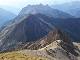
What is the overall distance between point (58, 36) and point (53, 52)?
56.2 metres

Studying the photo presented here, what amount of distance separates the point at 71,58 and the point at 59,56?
1064cm

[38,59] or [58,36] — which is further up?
[38,59]

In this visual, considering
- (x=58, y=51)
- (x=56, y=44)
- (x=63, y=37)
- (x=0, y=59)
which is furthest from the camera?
(x=63, y=37)

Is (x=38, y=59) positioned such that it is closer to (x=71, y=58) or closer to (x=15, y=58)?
(x=15, y=58)

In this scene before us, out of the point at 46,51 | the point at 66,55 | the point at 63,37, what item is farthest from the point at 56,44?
the point at 63,37

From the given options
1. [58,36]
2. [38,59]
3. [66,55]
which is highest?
[38,59]

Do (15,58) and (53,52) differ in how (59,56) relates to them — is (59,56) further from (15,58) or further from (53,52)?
(15,58)

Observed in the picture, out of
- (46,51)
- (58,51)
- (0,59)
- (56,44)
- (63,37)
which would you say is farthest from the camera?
(63,37)

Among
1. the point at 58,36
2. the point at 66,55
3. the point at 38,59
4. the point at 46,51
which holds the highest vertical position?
the point at 38,59

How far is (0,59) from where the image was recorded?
201 feet

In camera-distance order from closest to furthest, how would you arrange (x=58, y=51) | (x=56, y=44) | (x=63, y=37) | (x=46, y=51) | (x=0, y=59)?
(x=0, y=59) < (x=46, y=51) < (x=58, y=51) < (x=56, y=44) < (x=63, y=37)

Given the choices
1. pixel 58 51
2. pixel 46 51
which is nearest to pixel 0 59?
pixel 46 51

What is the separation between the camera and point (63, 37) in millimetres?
136500

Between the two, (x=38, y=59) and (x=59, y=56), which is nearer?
→ (x=38, y=59)
